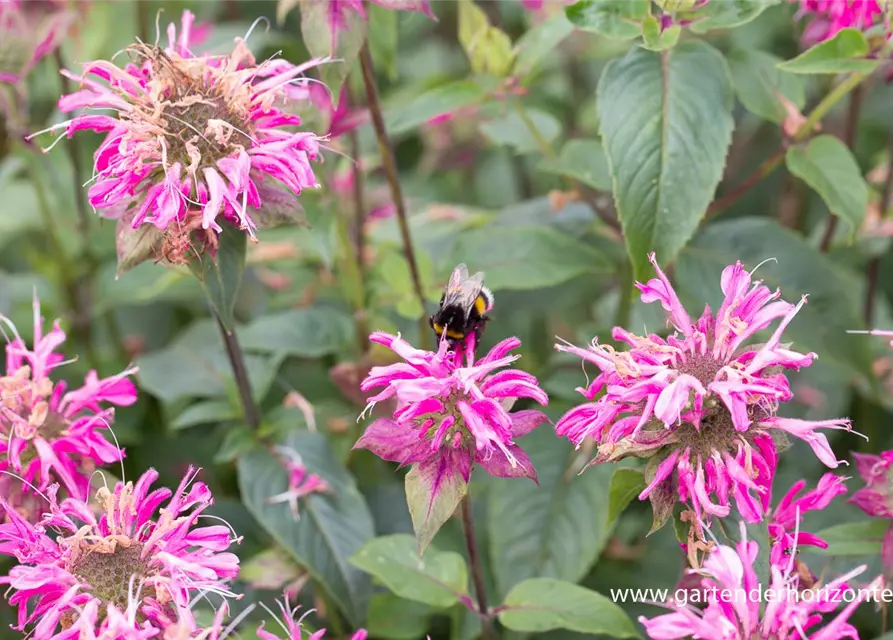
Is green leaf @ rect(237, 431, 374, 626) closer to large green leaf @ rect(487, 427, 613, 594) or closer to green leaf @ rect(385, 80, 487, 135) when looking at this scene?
large green leaf @ rect(487, 427, 613, 594)

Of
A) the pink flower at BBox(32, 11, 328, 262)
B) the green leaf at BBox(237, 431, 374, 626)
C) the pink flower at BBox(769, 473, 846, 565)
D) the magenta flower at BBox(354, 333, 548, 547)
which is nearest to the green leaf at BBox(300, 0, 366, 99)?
the pink flower at BBox(32, 11, 328, 262)

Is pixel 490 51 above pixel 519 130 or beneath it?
above

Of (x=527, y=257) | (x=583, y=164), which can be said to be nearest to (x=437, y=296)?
(x=527, y=257)

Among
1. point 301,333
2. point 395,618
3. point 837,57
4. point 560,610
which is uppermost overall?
point 837,57

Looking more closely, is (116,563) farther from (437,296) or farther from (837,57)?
(837,57)

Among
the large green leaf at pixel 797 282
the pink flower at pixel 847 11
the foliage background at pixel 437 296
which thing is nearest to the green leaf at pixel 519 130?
the foliage background at pixel 437 296
